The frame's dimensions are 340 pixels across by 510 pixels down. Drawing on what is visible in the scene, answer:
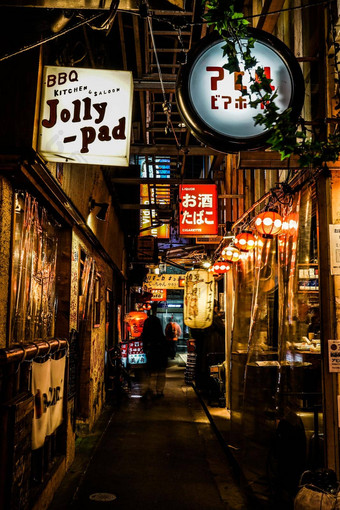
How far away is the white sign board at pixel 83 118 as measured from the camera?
17.8 ft

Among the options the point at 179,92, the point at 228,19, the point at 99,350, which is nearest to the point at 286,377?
the point at 179,92

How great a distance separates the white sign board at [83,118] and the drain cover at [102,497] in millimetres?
5333

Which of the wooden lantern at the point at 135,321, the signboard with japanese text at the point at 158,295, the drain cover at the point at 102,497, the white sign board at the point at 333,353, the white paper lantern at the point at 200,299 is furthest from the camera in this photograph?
the signboard with japanese text at the point at 158,295

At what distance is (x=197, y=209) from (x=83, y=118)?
311 inches

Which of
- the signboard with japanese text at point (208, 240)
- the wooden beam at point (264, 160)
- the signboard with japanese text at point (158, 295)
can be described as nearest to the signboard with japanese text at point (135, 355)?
the signboard with japanese text at point (208, 240)

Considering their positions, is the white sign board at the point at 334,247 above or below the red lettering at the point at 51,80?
below

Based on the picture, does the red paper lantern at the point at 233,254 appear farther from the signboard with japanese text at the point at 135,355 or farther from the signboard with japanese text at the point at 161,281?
the signboard with japanese text at the point at 161,281

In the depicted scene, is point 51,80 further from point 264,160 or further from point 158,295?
point 158,295

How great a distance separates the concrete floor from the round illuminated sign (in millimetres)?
5622

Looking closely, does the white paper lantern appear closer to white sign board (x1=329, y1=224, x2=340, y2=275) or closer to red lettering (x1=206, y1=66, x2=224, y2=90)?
white sign board (x1=329, y1=224, x2=340, y2=275)

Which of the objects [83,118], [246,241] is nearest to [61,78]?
[83,118]

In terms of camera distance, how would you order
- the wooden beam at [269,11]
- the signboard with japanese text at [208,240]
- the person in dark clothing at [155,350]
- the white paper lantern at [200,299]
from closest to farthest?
1. the wooden beam at [269,11]
2. the signboard with japanese text at [208,240]
3. the person in dark clothing at [155,350]
4. the white paper lantern at [200,299]

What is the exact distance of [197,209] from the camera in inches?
519

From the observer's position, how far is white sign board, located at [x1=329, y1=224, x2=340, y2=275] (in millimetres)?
6098
